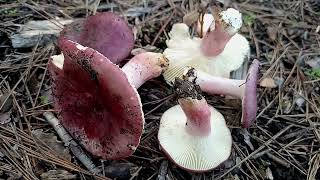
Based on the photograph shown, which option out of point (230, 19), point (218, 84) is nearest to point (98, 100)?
point (218, 84)

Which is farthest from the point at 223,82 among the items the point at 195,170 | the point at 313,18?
the point at 313,18

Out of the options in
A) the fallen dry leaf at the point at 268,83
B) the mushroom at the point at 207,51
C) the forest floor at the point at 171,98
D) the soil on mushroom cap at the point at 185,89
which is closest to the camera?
the soil on mushroom cap at the point at 185,89

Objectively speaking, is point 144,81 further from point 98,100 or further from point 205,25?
point 205,25

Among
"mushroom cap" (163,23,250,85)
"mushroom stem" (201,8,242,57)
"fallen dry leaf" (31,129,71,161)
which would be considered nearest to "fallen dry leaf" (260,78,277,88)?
"mushroom cap" (163,23,250,85)

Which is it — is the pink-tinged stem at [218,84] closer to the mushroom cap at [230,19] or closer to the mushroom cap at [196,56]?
the mushroom cap at [196,56]

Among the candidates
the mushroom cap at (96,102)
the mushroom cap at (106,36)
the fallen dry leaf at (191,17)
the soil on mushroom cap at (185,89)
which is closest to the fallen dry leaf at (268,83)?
the fallen dry leaf at (191,17)

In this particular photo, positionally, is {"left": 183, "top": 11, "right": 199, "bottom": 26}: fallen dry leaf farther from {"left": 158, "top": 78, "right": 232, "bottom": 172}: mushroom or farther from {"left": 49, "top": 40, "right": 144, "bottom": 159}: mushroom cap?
{"left": 49, "top": 40, "right": 144, "bottom": 159}: mushroom cap

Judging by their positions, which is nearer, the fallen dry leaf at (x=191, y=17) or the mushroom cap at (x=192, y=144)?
the mushroom cap at (x=192, y=144)
